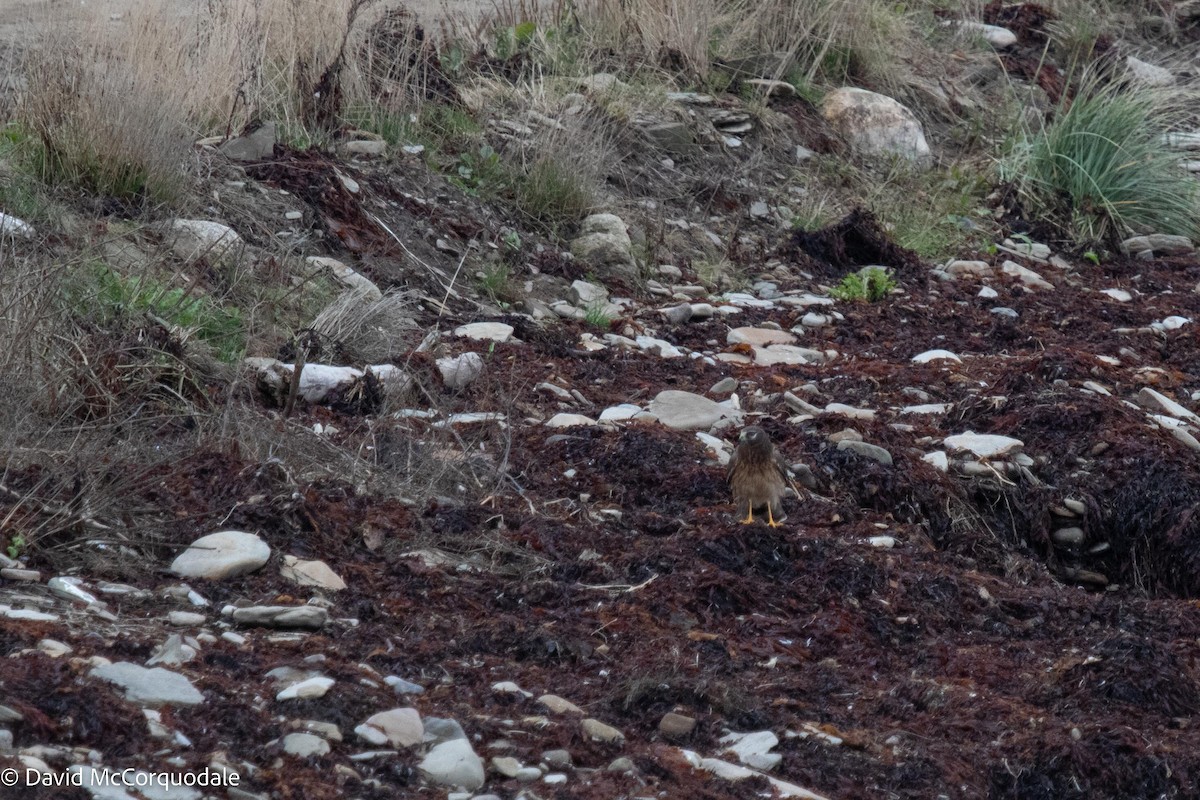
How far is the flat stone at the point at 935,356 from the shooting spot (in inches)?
237

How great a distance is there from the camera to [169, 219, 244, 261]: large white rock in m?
5.43

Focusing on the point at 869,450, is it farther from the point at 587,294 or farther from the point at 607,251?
the point at 607,251

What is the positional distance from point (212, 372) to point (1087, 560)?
2.93m

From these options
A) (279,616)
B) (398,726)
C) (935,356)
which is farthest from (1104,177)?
(398,726)

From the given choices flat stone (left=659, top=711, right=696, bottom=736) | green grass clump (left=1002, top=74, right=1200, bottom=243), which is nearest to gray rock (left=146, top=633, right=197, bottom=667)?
flat stone (left=659, top=711, right=696, bottom=736)

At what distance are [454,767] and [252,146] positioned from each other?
4.78m

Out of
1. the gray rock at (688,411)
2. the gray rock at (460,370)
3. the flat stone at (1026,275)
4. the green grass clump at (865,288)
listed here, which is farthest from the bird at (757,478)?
the flat stone at (1026,275)

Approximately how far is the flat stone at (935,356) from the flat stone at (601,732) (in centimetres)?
369

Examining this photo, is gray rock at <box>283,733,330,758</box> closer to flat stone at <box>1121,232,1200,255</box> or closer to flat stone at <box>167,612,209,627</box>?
flat stone at <box>167,612,209,627</box>

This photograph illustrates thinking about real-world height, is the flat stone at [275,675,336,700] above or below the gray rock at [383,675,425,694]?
above

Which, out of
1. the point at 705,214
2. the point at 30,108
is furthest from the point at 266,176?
the point at 705,214

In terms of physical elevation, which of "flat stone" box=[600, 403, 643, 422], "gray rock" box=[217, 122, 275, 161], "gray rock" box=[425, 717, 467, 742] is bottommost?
"flat stone" box=[600, 403, 643, 422]

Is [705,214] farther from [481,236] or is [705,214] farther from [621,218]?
[481,236]

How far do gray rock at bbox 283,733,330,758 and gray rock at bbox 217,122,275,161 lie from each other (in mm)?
4631
